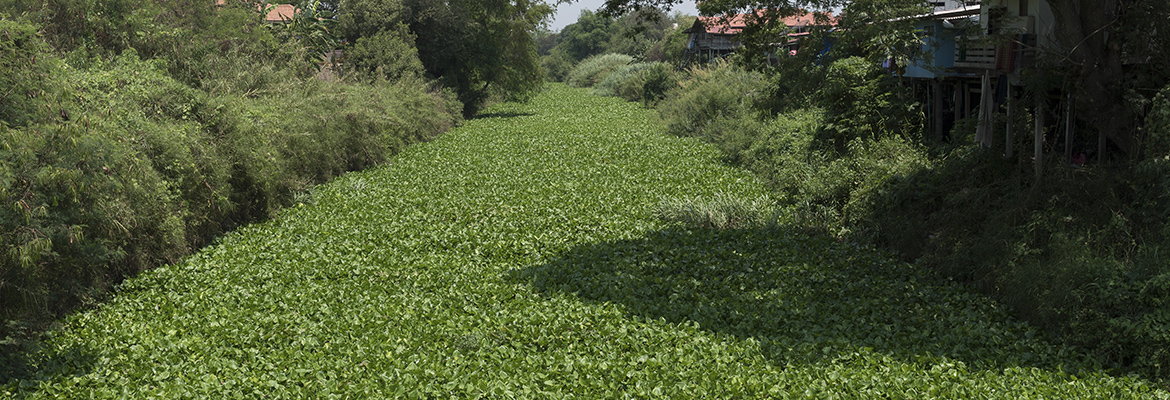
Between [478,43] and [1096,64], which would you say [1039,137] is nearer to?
[1096,64]

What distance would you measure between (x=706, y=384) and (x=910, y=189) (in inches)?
290

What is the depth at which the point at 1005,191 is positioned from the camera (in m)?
12.5

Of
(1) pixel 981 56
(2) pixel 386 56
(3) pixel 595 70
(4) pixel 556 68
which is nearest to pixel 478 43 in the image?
(2) pixel 386 56

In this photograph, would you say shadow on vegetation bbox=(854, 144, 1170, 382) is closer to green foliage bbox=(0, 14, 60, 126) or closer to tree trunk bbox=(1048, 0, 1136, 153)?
tree trunk bbox=(1048, 0, 1136, 153)

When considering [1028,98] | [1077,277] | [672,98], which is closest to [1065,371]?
[1077,277]

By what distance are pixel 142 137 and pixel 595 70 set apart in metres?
63.3

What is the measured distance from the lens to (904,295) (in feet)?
36.7

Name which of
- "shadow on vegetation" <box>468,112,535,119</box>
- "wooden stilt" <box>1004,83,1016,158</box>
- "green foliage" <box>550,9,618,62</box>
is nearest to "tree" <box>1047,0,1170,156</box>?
"wooden stilt" <box>1004,83,1016,158</box>

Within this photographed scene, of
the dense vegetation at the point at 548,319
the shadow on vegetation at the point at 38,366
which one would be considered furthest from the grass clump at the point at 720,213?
the shadow on vegetation at the point at 38,366

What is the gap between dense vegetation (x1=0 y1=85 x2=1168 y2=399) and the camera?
8.52 m

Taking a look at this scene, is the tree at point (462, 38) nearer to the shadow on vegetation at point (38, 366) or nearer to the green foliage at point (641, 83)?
the green foliage at point (641, 83)

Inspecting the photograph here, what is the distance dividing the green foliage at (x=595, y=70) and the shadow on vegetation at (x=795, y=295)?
56.3 meters

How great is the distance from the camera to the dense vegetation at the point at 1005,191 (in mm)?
9094

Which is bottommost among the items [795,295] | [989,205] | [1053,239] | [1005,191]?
[795,295]
